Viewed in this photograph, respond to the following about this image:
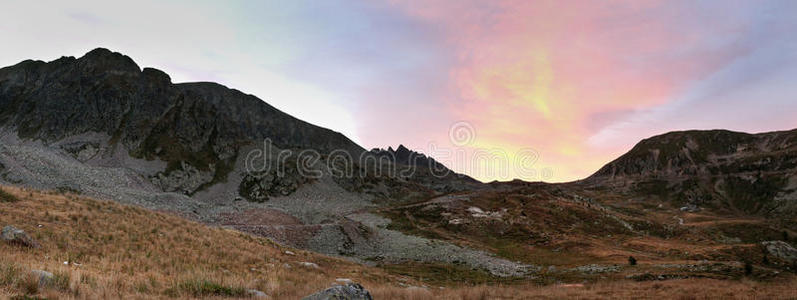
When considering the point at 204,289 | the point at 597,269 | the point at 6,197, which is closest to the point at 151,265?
the point at 204,289

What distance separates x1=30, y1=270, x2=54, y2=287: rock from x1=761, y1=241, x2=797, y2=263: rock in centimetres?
7113

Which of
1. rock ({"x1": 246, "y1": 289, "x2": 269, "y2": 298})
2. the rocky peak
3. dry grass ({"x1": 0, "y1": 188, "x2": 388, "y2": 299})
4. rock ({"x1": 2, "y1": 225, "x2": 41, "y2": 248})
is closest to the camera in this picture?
dry grass ({"x1": 0, "y1": 188, "x2": 388, "y2": 299})

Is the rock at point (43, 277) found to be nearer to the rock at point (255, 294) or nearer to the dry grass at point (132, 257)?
the dry grass at point (132, 257)

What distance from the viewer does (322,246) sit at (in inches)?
2261

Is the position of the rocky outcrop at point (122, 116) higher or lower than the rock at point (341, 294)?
higher

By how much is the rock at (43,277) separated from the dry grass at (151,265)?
0.74ft

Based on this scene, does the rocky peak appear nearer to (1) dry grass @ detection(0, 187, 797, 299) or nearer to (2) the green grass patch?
(1) dry grass @ detection(0, 187, 797, 299)

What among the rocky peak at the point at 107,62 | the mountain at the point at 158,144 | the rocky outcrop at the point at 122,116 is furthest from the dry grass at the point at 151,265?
the rocky peak at the point at 107,62

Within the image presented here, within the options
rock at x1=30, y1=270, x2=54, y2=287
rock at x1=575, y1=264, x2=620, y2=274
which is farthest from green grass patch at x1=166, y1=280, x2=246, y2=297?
rock at x1=575, y1=264, x2=620, y2=274

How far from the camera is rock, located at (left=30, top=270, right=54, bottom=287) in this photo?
11.2m

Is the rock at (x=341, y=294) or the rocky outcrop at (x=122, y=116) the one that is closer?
the rock at (x=341, y=294)

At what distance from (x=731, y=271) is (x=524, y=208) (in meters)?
57.8

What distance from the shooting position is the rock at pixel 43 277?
11250 millimetres

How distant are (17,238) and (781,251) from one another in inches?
3016
